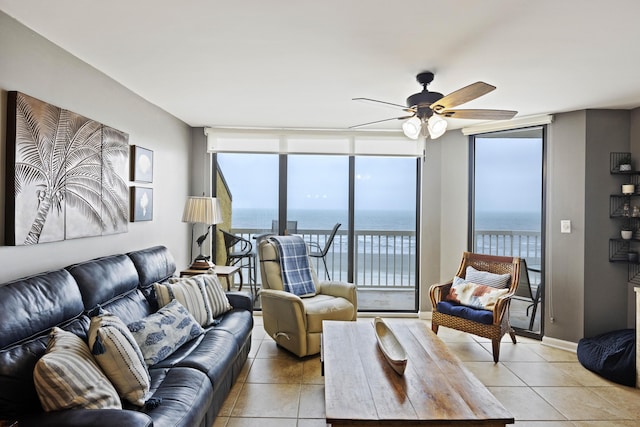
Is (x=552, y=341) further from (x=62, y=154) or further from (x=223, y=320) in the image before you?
(x=62, y=154)

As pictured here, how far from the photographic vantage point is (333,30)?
82.9 inches

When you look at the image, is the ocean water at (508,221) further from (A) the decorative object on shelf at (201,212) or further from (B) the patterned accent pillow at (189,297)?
(B) the patterned accent pillow at (189,297)

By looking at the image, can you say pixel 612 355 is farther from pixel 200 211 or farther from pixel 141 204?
pixel 141 204

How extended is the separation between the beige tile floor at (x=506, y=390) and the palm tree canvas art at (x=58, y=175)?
1.61 m

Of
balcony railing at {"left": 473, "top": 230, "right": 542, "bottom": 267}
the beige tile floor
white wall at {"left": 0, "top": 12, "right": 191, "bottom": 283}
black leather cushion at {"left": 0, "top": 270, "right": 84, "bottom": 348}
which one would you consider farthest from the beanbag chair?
white wall at {"left": 0, "top": 12, "right": 191, "bottom": 283}

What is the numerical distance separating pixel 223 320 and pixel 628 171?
4.01m

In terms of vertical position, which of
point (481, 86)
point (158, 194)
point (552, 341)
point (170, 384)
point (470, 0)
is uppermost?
point (470, 0)

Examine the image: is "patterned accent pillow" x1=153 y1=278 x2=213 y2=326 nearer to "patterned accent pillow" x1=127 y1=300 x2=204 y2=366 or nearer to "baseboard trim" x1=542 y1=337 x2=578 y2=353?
"patterned accent pillow" x1=127 y1=300 x2=204 y2=366

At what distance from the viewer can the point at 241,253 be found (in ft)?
16.1

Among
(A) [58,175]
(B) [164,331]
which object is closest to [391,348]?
(B) [164,331]

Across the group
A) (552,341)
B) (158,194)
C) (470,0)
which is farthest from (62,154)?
(552,341)

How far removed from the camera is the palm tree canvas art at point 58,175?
1.97 m

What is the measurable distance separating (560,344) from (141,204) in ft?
14.4

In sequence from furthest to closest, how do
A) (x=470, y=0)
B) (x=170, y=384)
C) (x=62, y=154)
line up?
(x=62, y=154), (x=170, y=384), (x=470, y=0)
